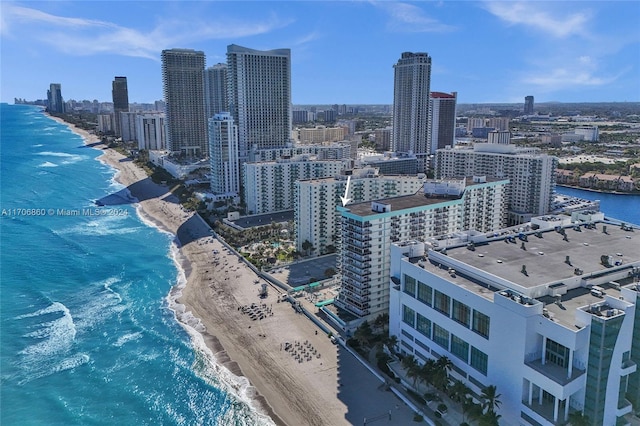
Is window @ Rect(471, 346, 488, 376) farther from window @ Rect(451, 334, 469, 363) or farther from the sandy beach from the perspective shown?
the sandy beach

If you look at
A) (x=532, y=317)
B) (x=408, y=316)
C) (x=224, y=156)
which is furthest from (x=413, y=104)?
(x=532, y=317)

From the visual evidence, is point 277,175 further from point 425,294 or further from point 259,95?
point 425,294

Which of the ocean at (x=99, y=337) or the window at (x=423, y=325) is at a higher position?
the window at (x=423, y=325)

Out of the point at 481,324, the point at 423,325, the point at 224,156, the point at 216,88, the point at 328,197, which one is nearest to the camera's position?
the point at 481,324

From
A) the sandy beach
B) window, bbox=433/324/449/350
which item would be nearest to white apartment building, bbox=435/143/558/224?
the sandy beach

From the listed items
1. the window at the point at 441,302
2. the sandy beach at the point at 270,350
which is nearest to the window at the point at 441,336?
the window at the point at 441,302

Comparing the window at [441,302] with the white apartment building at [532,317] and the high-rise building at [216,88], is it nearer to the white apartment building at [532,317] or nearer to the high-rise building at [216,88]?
the white apartment building at [532,317]
